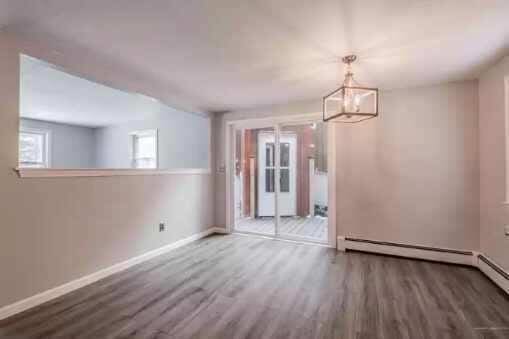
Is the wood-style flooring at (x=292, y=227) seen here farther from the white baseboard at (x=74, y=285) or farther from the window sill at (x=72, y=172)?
the window sill at (x=72, y=172)

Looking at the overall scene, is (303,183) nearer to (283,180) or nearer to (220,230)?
(283,180)

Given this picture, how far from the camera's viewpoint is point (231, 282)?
2.70 meters

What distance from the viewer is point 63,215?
246 centimetres

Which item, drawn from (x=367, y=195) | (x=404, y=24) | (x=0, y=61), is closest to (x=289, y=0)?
(x=404, y=24)

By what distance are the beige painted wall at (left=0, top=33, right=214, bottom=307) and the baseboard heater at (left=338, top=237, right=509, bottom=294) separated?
2.84 metres

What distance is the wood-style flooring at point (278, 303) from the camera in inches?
74.5

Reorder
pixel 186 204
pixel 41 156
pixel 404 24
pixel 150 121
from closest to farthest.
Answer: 1. pixel 404 24
2. pixel 186 204
3. pixel 150 121
4. pixel 41 156

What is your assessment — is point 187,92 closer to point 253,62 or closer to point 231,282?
point 253,62

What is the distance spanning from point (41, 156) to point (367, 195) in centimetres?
756

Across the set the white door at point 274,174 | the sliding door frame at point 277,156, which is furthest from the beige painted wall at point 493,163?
the white door at point 274,174

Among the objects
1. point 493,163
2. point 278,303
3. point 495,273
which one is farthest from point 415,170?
point 278,303

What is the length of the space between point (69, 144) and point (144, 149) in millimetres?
2304

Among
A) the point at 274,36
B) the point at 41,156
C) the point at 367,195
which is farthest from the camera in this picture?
the point at 41,156

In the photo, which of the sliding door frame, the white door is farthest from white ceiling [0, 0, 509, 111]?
→ the white door
